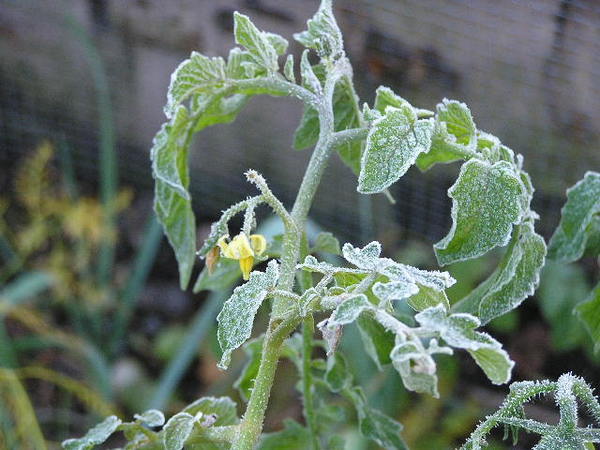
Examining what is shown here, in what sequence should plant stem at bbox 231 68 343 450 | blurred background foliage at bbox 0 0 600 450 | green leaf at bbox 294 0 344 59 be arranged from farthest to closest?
blurred background foliage at bbox 0 0 600 450 < green leaf at bbox 294 0 344 59 < plant stem at bbox 231 68 343 450

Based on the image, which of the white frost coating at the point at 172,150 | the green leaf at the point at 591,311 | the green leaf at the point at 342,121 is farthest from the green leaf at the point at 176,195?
the green leaf at the point at 591,311

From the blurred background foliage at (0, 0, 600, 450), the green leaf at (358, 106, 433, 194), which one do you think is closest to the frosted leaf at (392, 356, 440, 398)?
the green leaf at (358, 106, 433, 194)

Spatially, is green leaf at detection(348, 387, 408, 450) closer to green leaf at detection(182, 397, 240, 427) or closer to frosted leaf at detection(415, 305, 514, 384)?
green leaf at detection(182, 397, 240, 427)

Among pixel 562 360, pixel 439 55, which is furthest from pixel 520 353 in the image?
pixel 439 55

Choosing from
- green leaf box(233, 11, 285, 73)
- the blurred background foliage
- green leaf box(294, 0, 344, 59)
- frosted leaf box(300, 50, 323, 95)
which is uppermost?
green leaf box(294, 0, 344, 59)

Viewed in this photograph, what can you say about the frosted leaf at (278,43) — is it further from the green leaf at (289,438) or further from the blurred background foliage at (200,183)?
the blurred background foliage at (200,183)
